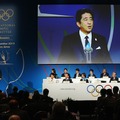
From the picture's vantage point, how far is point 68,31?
1195cm

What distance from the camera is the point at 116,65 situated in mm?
12258

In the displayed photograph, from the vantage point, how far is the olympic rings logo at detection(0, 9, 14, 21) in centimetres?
1241

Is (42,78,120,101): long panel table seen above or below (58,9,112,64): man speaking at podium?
below

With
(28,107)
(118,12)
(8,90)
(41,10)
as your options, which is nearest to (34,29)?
(41,10)

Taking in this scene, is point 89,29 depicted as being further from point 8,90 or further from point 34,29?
point 8,90

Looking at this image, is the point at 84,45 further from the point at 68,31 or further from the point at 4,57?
the point at 4,57

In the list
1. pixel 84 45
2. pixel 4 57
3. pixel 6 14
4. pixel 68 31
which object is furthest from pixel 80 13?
pixel 4 57

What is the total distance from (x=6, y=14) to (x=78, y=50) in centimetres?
347

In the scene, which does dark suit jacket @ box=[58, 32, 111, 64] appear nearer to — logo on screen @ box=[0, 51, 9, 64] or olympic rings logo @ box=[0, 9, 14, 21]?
logo on screen @ box=[0, 51, 9, 64]

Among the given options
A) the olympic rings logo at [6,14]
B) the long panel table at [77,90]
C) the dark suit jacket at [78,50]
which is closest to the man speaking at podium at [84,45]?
the dark suit jacket at [78,50]

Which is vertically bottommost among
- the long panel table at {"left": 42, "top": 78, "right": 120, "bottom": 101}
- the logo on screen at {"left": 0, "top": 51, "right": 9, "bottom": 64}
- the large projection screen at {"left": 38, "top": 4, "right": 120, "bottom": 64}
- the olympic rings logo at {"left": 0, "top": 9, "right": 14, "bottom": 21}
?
the long panel table at {"left": 42, "top": 78, "right": 120, "bottom": 101}

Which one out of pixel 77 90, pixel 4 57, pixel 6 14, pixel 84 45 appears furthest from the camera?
pixel 6 14

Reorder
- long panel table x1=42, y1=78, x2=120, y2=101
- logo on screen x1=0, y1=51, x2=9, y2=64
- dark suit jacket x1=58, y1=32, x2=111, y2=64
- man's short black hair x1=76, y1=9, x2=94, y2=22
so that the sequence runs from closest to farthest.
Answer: long panel table x1=42, y1=78, x2=120, y2=101 < dark suit jacket x1=58, y1=32, x2=111, y2=64 < man's short black hair x1=76, y1=9, x2=94, y2=22 < logo on screen x1=0, y1=51, x2=9, y2=64

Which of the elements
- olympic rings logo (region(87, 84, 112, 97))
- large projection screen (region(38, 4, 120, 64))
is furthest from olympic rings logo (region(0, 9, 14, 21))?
olympic rings logo (region(87, 84, 112, 97))
